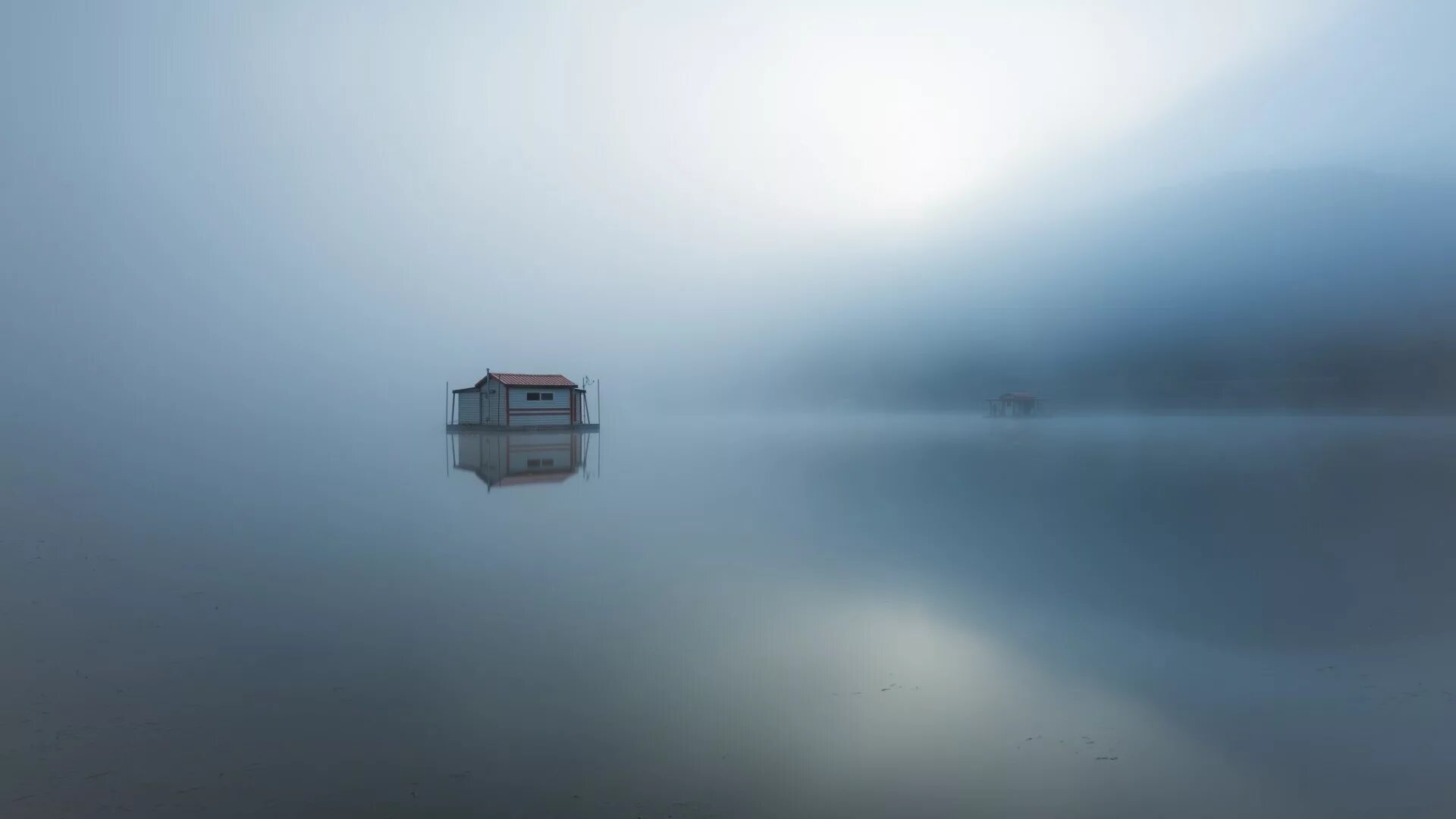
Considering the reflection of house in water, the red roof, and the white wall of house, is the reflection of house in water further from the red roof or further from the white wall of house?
the red roof

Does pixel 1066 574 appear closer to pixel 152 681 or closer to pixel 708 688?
pixel 708 688

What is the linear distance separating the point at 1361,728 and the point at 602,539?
10.5 m

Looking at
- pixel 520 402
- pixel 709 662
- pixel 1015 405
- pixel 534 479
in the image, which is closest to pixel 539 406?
pixel 520 402

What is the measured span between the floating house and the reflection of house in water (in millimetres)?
1114

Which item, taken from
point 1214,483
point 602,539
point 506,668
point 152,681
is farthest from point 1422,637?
point 1214,483

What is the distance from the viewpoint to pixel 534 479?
20.8 metres

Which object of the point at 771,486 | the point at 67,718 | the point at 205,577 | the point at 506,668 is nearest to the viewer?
the point at 67,718

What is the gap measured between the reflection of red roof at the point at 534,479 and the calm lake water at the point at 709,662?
14.2 feet

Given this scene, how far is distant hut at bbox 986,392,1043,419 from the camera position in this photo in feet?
277

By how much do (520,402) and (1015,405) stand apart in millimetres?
69410

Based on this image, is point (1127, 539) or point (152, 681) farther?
point (1127, 539)

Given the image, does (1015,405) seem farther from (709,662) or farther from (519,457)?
(709,662)

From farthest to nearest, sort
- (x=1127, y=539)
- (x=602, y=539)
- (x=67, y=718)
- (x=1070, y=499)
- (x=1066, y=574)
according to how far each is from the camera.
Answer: (x=1070, y=499) < (x=1127, y=539) < (x=602, y=539) < (x=1066, y=574) < (x=67, y=718)

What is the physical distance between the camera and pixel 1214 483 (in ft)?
72.3
